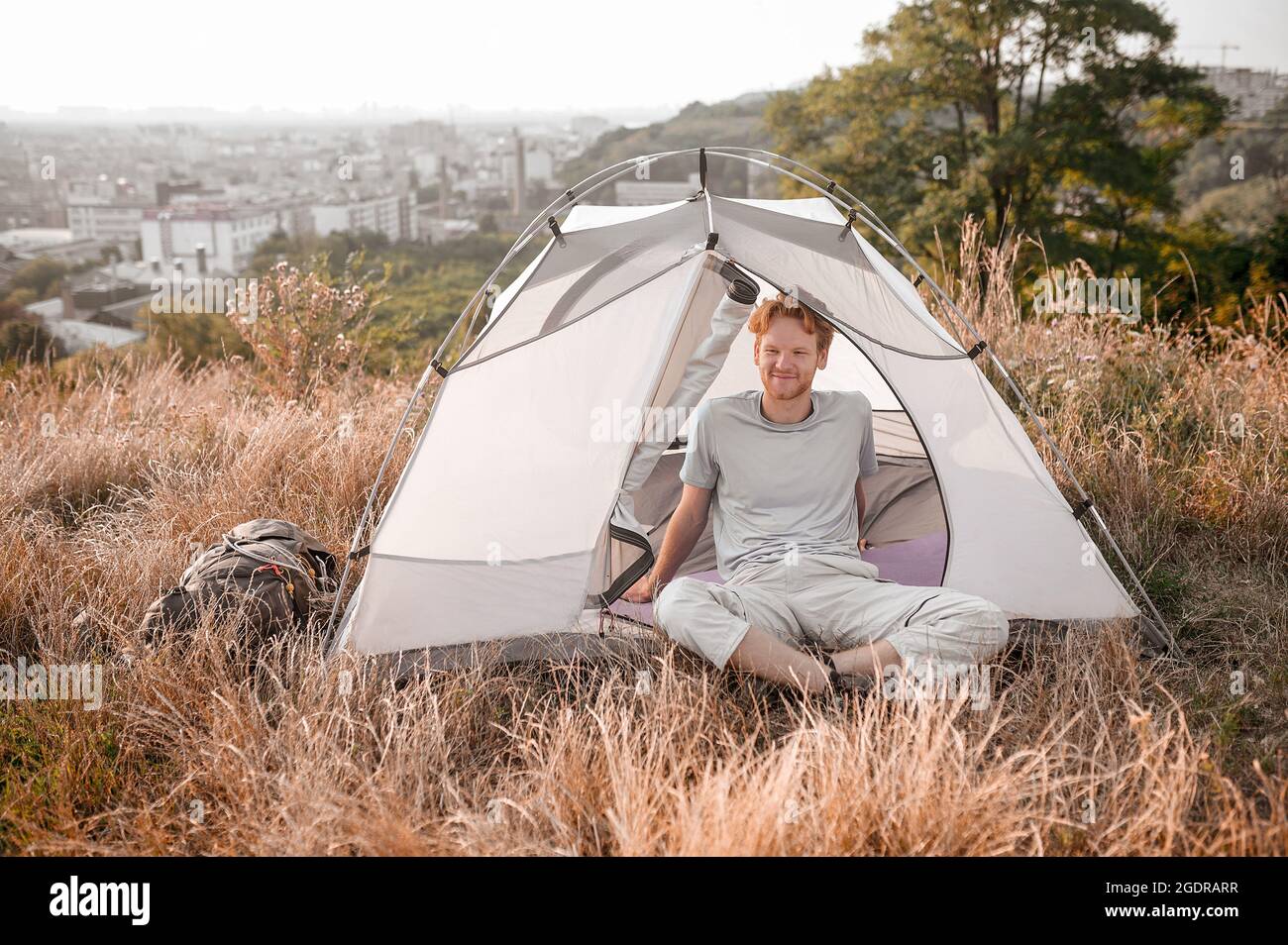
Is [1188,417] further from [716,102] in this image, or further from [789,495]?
[716,102]

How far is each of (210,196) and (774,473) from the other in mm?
43291

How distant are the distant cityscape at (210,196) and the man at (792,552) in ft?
57.8

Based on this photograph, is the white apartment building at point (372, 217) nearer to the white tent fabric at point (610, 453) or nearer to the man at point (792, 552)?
the white tent fabric at point (610, 453)

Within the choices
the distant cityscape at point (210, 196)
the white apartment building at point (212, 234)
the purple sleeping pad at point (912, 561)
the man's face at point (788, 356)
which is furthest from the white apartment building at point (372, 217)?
the man's face at point (788, 356)

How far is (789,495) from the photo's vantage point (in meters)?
2.60

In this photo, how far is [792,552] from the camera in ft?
8.21

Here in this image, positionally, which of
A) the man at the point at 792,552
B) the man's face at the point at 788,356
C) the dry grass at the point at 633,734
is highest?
the man's face at the point at 788,356

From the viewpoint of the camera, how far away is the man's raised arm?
103 inches

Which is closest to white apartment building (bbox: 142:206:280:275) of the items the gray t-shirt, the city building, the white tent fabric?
the city building

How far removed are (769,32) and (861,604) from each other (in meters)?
57.6

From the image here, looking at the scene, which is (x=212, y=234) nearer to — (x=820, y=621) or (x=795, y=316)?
(x=795, y=316)

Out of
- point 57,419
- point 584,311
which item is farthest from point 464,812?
point 57,419

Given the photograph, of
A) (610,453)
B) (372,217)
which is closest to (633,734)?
(610,453)

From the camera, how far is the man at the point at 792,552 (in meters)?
2.26
